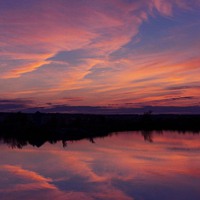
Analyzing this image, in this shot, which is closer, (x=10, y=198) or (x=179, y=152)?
(x=10, y=198)

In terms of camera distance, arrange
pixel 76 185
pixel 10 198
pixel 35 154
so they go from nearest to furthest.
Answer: pixel 10 198 → pixel 76 185 → pixel 35 154

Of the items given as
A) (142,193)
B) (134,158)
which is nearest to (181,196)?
(142,193)

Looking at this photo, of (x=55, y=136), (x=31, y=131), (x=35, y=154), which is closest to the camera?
(x=35, y=154)

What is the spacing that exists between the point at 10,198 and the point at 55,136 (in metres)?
21.7

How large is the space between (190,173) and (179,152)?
6.51 m

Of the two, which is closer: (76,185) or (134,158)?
(76,185)

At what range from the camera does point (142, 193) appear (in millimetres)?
10305

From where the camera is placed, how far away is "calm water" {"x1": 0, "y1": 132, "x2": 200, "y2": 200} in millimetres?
10203

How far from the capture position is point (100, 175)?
12.9m

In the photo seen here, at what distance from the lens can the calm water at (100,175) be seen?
33.5 ft

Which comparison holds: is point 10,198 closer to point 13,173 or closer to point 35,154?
point 13,173

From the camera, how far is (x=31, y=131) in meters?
34.2

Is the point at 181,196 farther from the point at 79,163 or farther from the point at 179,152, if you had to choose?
the point at 179,152

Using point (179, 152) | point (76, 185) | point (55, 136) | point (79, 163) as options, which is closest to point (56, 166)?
point (79, 163)
